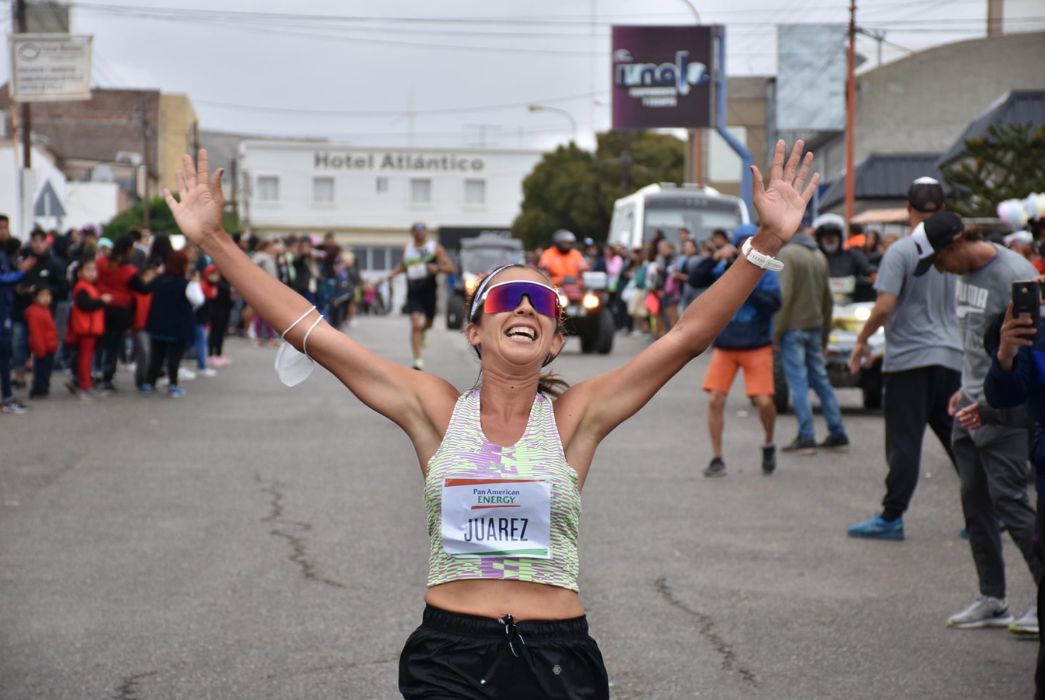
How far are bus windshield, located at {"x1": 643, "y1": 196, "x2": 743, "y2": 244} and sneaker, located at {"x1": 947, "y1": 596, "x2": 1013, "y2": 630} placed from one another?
22.8m

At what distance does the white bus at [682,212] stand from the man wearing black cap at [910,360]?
811 inches

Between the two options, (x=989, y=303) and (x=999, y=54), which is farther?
(x=999, y=54)

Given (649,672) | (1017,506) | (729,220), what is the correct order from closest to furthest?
(649,672) < (1017,506) < (729,220)

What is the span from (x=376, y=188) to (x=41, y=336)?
69.7 metres

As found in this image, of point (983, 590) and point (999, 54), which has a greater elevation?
point (999, 54)

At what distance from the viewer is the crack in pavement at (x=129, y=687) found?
523 cm

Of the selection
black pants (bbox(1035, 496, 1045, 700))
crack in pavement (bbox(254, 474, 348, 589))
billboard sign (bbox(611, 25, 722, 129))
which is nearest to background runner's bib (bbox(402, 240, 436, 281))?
crack in pavement (bbox(254, 474, 348, 589))

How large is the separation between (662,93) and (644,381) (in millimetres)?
43727

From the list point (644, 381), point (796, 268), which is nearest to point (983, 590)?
point (644, 381)

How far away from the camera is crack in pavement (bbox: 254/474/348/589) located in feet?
23.9

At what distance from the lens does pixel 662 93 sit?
46.4 m

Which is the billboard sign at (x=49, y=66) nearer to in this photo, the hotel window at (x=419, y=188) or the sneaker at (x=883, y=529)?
the sneaker at (x=883, y=529)

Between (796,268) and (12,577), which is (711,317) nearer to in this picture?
(12,577)

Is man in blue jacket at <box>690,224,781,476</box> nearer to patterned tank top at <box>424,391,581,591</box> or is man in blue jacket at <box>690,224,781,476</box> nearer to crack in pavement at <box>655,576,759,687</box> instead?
crack in pavement at <box>655,576,759,687</box>
